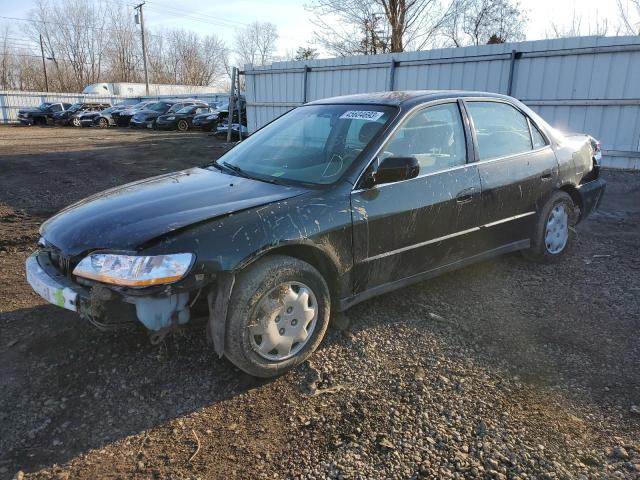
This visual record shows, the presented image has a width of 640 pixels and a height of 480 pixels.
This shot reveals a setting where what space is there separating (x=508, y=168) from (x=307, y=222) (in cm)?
205

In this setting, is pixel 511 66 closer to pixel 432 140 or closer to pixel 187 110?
pixel 432 140

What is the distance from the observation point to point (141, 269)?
7.91ft

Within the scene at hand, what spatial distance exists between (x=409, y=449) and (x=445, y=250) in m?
1.71

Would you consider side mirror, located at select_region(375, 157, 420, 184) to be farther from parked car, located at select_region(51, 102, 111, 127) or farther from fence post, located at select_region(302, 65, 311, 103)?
parked car, located at select_region(51, 102, 111, 127)

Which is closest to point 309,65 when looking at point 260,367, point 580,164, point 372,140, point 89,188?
point 89,188

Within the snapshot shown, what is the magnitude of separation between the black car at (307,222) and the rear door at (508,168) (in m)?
0.01

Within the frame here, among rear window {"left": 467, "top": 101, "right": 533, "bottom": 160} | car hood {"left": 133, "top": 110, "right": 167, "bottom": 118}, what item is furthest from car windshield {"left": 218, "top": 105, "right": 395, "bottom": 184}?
car hood {"left": 133, "top": 110, "right": 167, "bottom": 118}

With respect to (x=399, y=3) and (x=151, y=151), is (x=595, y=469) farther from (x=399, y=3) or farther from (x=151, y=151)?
(x=399, y=3)

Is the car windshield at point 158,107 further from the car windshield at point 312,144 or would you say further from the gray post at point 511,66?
the car windshield at point 312,144

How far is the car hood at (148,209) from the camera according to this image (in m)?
2.59

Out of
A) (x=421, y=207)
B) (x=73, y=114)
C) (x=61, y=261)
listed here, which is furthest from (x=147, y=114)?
(x=421, y=207)

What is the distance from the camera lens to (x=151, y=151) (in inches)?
597

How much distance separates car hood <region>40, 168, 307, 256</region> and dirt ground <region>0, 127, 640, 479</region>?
0.69 metres

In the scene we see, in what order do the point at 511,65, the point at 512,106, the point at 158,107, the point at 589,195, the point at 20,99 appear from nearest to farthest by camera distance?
1. the point at 512,106
2. the point at 589,195
3. the point at 511,65
4. the point at 158,107
5. the point at 20,99
